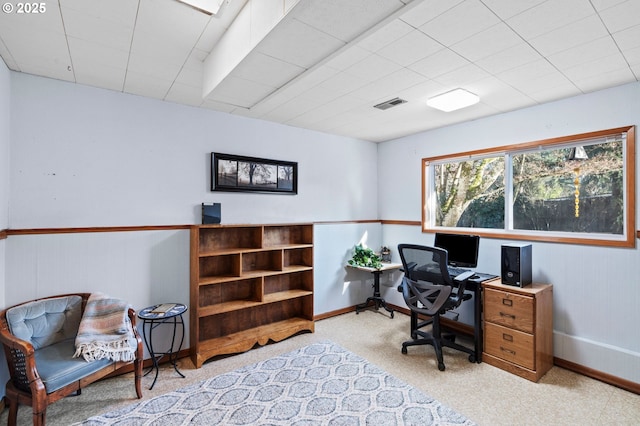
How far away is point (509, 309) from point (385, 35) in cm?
253

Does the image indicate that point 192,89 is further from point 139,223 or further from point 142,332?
point 142,332

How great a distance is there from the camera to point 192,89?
2768mm

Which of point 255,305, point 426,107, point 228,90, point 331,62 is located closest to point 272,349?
point 255,305

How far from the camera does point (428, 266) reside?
2953 millimetres

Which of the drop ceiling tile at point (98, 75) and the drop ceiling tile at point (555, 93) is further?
the drop ceiling tile at point (555, 93)

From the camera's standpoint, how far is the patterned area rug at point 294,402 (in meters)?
2.12

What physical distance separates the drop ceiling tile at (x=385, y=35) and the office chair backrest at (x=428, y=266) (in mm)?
1775

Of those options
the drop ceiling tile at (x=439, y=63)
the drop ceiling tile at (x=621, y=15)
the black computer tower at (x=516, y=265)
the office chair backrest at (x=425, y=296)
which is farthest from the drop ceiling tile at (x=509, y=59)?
the office chair backrest at (x=425, y=296)

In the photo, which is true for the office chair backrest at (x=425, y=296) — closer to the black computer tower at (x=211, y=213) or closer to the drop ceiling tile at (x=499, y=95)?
the drop ceiling tile at (x=499, y=95)

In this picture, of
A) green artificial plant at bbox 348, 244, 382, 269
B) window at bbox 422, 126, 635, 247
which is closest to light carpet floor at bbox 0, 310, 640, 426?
green artificial plant at bbox 348, 244, 382, 269

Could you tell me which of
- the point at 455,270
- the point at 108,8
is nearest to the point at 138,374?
the point at 108,8

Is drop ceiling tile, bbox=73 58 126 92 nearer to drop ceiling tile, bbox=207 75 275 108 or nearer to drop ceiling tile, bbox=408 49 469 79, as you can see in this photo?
drop ceiling tile, bbox=207 75 275 108

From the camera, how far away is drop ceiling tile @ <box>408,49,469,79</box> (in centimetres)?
205

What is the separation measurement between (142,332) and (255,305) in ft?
3.46
